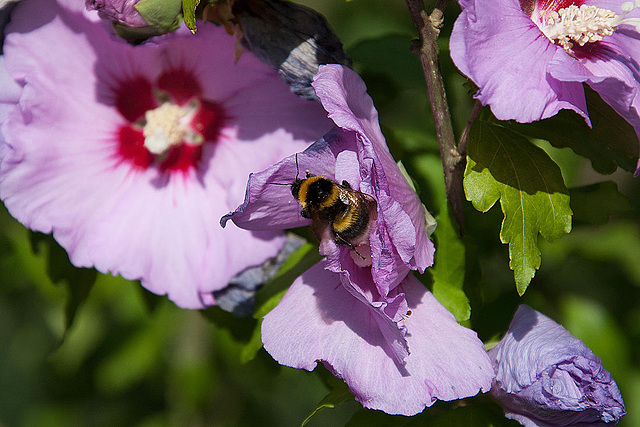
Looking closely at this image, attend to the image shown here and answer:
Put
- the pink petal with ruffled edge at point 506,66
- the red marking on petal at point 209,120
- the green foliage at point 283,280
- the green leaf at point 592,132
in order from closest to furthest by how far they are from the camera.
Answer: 1. the pink petal with ruffled edge at point 506,66
2. the green leaf at point 592,132
3. the green foliage at point 283,280
4. the red marking on petal at point 209,120

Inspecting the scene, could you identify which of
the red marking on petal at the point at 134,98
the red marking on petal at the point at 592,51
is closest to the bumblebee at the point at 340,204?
the red marking on petal at the point at 592,51

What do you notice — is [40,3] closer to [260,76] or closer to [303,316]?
[260,76]

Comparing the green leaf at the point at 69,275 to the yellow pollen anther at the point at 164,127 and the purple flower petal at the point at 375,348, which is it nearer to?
the yellow pollen anther at the point at 164,127

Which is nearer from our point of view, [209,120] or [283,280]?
[283,280]

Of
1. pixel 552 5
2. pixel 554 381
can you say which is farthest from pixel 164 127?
pixel 554 381

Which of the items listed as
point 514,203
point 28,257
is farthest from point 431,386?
point 28,257

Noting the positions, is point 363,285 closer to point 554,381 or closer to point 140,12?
point 554,381

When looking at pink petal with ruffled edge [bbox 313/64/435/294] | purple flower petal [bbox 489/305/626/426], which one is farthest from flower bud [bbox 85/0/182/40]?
purple flower petal [bbox 489/305/626/426]
